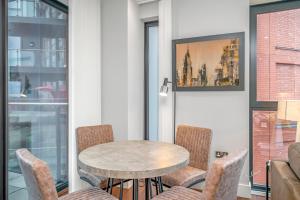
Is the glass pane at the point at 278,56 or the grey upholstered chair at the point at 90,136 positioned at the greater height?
the glass pane at the point at 278,56

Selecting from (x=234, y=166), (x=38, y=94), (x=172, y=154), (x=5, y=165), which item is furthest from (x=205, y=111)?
(x=5, y=165)

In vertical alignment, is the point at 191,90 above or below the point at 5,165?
above

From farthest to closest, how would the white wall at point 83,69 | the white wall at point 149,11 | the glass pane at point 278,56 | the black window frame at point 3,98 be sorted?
the white wall at point 149,11 → the white wall at point 83,69 → the glass pane at point 278,56 → the black window frame at point 3,98

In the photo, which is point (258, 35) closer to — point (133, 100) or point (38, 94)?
point (133, 100)

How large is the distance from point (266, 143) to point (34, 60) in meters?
2.95

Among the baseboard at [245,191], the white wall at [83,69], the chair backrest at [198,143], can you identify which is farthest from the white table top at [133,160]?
the baseboard at [245,191]

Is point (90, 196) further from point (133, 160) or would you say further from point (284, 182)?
point (284, 182)

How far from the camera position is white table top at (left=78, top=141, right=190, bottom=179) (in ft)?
4.84

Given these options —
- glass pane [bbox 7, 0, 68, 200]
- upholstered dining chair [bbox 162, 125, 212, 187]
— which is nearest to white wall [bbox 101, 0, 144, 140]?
glass pane [bbox 7, 0, 68, 200]

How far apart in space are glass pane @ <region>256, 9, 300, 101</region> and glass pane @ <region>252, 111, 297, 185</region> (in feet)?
0.85

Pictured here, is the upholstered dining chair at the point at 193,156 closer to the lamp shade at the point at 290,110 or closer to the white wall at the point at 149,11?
the lamp shade at the point at 290,110

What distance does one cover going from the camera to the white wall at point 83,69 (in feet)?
9.35

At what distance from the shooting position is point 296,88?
2748 mm

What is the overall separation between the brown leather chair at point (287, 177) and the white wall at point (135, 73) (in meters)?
1.87
